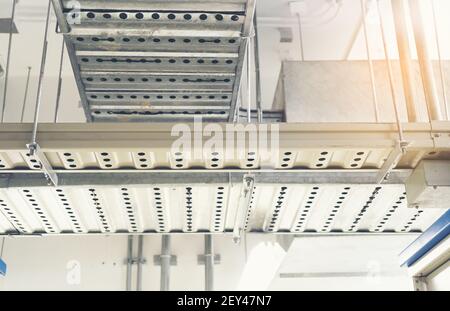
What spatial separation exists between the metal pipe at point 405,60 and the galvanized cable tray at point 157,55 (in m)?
0.40

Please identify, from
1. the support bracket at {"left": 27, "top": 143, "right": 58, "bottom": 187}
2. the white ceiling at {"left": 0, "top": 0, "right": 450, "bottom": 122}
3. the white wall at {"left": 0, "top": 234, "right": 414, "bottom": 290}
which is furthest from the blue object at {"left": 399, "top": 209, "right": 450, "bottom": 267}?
the white wall at {"left": 0, "top": 234, "right": 414, "bottom": 290}

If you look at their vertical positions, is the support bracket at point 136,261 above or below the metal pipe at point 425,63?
above

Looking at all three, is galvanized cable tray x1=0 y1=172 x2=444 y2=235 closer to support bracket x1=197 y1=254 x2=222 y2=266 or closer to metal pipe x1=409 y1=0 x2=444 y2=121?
metal pipe x1=409 y1=0 x2=444 y2=121

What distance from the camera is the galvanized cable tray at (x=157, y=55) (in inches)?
48.1

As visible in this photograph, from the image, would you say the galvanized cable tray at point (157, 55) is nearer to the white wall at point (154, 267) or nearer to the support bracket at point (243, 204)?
the support bracket at point (243, 204)

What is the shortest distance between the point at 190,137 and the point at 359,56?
7.06ft

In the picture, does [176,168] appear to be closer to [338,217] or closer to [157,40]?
[157,40]

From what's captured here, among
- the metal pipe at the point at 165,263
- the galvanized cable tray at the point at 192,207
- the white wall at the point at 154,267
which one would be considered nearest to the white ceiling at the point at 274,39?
the white wall at the point at 154,267

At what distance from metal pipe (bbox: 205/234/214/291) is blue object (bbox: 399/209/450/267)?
6.72 ft

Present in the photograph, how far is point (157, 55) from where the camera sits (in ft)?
4.36

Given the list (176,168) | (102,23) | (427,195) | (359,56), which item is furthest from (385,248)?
(102,23)

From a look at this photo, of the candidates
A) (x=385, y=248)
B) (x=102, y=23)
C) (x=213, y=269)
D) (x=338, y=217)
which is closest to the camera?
(x=102, y=23)

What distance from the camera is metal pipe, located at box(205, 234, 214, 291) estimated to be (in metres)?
3.48
